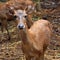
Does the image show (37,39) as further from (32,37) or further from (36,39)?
(32,37)

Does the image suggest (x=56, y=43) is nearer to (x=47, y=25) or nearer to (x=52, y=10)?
(x=47, y=25)

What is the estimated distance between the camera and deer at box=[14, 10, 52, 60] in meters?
6.20

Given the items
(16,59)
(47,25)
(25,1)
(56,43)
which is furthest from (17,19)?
(25,1)

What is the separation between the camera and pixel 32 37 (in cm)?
671

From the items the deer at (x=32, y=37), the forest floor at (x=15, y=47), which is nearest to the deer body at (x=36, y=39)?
the deer at (x=32, y=37)

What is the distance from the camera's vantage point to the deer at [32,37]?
6203 mm

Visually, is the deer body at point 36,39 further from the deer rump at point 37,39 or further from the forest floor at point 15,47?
the forest floor at point 15,47

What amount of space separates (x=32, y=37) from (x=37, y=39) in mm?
178

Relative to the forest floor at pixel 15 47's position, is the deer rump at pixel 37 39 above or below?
above

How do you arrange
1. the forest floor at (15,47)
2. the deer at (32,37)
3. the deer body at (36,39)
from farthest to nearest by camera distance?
the forest floor at (15,47) < the deer body at (36,39) < the deer at (32,37)

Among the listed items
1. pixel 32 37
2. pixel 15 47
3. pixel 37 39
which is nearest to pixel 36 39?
pixel 37 39

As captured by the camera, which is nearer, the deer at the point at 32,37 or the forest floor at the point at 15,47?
the deer at the point at 32,37

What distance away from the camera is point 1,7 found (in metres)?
10.6

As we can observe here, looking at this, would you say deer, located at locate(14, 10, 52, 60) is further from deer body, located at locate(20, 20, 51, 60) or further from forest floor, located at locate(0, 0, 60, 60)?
forest floor, located at locate(0, 0, 60, 60)
